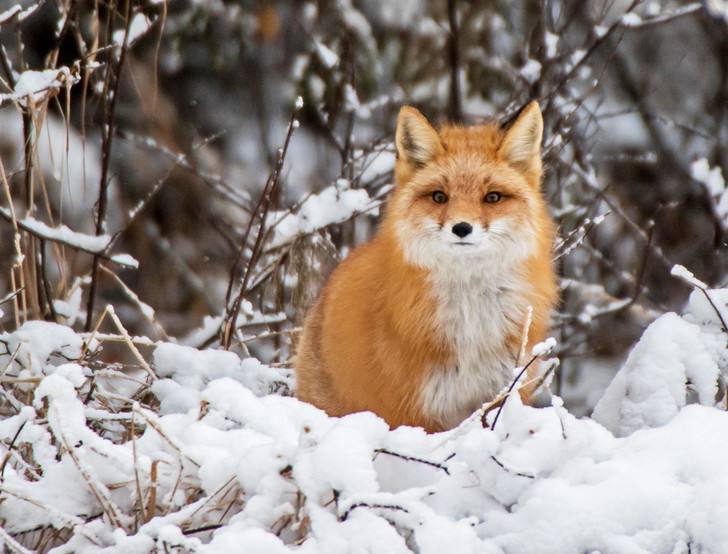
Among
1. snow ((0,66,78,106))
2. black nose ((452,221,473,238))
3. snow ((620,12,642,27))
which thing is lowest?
black nose ((452,221,473,238))

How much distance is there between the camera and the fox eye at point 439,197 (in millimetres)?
4105

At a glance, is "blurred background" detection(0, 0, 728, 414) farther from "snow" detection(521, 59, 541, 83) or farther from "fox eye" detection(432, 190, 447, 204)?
"fox eye" detection(432, 190, 447, 204)

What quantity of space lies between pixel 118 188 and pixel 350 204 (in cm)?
550

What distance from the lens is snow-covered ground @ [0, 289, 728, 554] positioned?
2268 mm

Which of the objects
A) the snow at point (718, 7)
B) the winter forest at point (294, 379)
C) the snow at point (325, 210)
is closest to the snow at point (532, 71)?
the winter forest at point (294, 379)

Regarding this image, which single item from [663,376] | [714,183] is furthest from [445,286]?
[714,183]

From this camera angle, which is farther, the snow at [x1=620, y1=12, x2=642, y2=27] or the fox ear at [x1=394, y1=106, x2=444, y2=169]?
the snow at [x1=620, y1=12, x2=642, y2=27]

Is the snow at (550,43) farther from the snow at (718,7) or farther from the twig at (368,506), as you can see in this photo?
the twig at (368,506)

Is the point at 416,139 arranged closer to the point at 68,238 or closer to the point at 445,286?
the point at 445,286

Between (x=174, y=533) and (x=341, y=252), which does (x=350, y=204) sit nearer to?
(x=341, y=252)

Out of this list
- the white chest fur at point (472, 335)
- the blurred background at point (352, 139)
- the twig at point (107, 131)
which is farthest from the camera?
the blurred background at point (352, 139)

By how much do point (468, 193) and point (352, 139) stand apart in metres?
2.42

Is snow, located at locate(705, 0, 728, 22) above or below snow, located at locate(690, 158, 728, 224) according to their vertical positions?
above

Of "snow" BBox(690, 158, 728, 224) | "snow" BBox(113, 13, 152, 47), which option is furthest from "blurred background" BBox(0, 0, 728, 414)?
"snow" BBox(113, 13, 152, 47)
